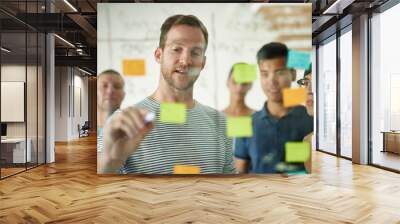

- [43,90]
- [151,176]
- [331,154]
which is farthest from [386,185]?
[43,90]

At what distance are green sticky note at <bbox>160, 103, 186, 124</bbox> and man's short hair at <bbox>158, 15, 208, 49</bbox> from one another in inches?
38.4

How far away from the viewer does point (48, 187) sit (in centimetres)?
556

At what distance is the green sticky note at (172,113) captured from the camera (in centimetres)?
617

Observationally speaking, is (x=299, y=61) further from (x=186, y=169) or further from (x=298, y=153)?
(x=186, y=169)

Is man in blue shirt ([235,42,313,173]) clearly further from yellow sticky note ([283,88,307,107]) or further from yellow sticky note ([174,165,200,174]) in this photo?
yellow sticky note ([174,165,200,174])

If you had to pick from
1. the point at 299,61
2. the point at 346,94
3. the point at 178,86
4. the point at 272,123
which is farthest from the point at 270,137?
the point at 346,94

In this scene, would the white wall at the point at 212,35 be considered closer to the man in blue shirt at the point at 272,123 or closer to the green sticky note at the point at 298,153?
the man in blue shirt at the point at 272,123

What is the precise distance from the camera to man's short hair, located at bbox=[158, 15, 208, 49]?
6.23m

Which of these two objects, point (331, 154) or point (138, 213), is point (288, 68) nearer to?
point (138, 213)

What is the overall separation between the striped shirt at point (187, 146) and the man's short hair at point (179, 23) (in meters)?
1.05

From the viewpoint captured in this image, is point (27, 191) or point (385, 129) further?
point (385, 129)

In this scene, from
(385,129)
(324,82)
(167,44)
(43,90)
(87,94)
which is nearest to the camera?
(167,44)

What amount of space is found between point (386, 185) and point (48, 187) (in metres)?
4.88

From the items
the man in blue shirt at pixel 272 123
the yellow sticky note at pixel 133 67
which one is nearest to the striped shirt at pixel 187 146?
the man in blue shirt at pixel 272 123
